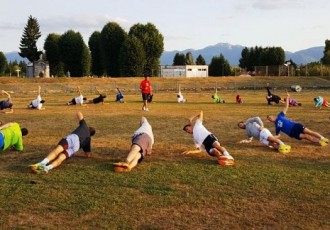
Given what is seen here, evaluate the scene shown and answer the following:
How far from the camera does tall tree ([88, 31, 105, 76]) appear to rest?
77812 mm

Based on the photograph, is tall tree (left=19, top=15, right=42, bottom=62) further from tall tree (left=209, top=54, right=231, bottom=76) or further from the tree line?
tall tree (left=209, top=54, right=231, bottom=76)

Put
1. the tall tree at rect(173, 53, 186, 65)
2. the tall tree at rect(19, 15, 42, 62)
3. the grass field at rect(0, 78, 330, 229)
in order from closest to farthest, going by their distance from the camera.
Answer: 1. the grass field at rect(0, 78, 330, 229)
2. the tall tree at rect(19, 15, 42, 62)
3. the tall tree at rect(173, 53, 186, 65)

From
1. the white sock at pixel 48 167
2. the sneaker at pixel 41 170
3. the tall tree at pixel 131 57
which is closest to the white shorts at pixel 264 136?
the white sock at pixel 48 167

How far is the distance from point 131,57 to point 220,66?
76.7ft

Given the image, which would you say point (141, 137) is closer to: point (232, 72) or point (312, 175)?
point (312, 175)

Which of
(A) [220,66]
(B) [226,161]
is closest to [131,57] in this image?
(A) [220,66]

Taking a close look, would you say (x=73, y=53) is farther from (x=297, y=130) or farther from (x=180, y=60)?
(x=297, y=130)

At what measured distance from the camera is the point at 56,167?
926 cm

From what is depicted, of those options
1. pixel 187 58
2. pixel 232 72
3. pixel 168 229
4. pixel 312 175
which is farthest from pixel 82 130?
pixel 187 58

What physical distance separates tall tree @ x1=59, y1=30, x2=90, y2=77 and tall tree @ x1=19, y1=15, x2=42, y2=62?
39.6ft

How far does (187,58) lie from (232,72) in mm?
31748

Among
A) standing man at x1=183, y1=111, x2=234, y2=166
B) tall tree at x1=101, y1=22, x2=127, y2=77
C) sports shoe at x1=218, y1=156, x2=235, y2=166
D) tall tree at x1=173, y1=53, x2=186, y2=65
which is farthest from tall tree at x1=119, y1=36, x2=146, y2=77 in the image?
sports shoe at x1=218, y1=156, x2=235, y2=166

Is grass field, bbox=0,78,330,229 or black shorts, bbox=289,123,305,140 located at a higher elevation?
black shorts, bbox=289,123,305,140

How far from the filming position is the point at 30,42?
82.8 meters
